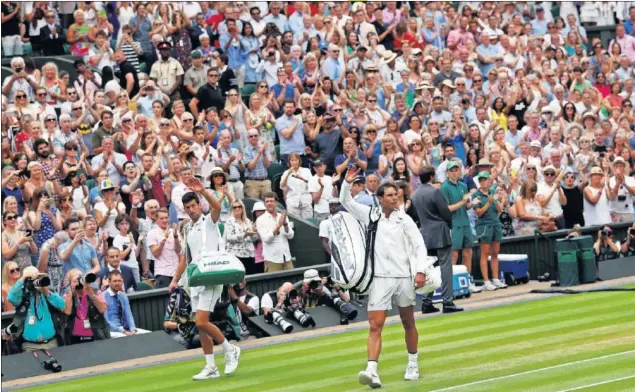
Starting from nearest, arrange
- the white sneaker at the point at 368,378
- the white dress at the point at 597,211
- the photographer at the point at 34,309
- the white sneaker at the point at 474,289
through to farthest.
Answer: the white sneaker at the point at 368,378, the photographer at the point at 34,309, the white sneaker at the point at 474,289, the white dress at the point at 597,211

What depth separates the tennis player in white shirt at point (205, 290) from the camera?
14.8 meters

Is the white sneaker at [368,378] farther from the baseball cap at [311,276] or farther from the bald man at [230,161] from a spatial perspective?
the bald man at [230,161]

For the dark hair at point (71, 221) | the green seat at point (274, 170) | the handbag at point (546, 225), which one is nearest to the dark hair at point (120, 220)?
the dark hair at point (71, 221)

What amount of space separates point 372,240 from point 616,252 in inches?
415

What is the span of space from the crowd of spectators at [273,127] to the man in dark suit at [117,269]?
0.03m

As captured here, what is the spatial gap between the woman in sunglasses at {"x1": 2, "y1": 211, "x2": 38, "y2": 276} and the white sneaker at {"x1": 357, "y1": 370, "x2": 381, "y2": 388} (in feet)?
22.0

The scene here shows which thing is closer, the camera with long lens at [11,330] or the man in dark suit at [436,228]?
the camera with long lens at [11,330]

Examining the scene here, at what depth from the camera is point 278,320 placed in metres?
18.8

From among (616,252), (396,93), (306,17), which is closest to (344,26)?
(306,17)

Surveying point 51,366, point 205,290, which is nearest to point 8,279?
point 51,366

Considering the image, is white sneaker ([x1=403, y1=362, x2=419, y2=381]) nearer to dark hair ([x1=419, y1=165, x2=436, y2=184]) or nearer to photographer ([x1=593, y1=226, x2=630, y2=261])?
dark hair ([x1=419, y1=165, x2=436, y2=184])

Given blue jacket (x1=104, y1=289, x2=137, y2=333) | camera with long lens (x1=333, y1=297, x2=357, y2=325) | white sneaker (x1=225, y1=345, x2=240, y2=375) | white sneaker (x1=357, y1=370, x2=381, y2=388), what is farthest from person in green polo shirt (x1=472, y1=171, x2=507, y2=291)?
white sneaker (x1=357, y1=370, x2=381, y2=388)

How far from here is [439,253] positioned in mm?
19578

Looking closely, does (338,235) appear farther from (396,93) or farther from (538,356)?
(396,93)
